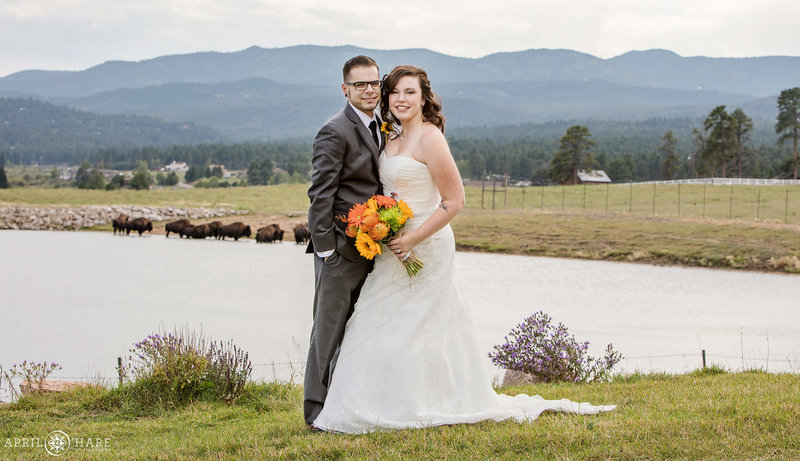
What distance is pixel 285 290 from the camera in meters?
18.4

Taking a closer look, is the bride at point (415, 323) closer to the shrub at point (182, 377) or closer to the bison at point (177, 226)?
the shrub at point (182, 377)

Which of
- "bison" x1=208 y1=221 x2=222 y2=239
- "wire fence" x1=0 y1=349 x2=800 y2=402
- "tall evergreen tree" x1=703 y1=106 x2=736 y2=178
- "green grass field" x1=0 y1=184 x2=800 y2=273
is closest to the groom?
"wire fence" x1=0 y1=349 x2=800 y2=402

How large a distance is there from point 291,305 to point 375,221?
12036mm

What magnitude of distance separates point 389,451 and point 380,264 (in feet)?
3.85

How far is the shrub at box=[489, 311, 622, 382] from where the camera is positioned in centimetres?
718

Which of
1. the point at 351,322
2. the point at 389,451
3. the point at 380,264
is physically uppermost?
the point at 380,264

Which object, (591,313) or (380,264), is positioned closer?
(380,264)

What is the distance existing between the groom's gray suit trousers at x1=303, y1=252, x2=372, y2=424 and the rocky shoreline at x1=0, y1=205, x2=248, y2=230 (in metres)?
38.3

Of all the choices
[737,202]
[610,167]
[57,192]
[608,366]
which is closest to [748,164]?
[610,167]

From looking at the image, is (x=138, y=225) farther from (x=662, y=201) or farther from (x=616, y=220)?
(x=662, y=201)

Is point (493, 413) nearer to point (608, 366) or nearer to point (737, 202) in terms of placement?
point (608, 366)

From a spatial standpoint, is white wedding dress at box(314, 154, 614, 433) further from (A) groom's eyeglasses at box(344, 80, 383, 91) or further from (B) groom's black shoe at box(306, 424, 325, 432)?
(A) groom's eyeglasses at box(344, 80, 383, 91)

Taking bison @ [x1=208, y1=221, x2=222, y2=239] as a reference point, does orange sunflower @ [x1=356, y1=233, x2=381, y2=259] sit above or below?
above

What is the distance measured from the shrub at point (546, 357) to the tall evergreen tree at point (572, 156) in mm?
75042
